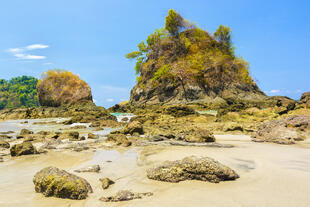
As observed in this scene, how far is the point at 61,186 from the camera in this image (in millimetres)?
2443

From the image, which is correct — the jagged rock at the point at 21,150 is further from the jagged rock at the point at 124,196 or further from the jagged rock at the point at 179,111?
the jagged rock at the point at 179,111

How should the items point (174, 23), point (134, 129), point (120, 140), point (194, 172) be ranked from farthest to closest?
1. point (174, 23)
2. point (134, 129)
3. point (120, 140)
4. point (194, 172)

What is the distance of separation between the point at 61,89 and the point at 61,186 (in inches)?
1494

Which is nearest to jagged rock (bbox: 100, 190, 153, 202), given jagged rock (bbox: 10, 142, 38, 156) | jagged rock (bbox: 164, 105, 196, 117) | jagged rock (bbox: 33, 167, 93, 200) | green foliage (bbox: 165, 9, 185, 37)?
jagged rock (bbox: 33, 167, 93, 200)

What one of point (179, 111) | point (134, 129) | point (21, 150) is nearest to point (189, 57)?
point (179, 111)

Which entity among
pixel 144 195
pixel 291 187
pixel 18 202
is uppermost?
pixel 291 187

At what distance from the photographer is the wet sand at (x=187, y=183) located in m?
2.22

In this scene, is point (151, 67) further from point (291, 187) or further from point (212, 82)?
point (291, 187)

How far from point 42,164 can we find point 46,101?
37.5 m

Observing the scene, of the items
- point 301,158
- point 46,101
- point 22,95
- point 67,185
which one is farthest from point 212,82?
point 22,95

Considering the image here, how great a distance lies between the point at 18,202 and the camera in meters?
2.32

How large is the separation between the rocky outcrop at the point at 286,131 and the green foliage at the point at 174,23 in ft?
124

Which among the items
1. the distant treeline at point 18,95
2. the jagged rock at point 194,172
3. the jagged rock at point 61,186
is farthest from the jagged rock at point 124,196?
the distant treeline at point 18,95

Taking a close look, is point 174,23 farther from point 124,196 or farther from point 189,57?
point 124,196
